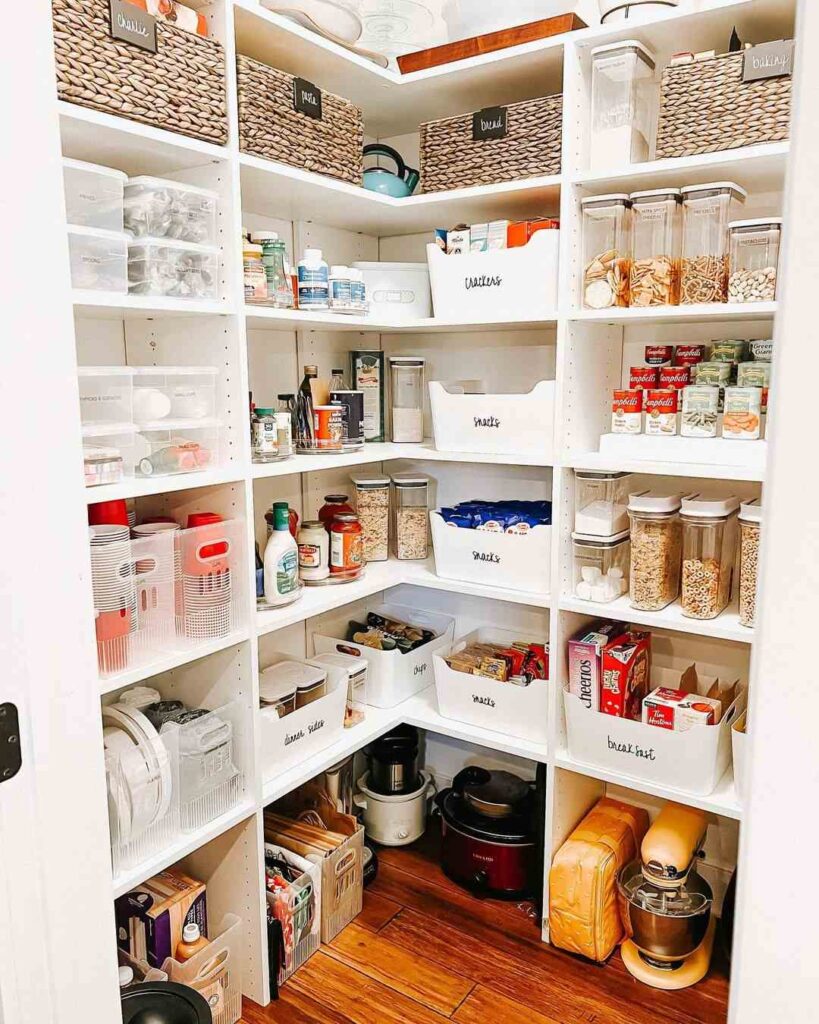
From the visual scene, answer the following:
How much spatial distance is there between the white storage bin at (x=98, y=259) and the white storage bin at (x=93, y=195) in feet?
0.08

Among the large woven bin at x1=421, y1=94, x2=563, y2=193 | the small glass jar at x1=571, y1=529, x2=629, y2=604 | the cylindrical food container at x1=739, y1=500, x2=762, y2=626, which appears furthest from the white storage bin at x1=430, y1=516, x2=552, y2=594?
the large woven bin at x1=421, y1=94, x2=563, y2=193

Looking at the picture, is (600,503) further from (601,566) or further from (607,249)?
(607,249)

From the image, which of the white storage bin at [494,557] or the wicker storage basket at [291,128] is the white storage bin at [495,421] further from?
the wicker storage basket at [291,128]

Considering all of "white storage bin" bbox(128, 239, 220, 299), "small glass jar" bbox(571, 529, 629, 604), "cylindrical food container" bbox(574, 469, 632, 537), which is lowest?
"small glass jar" bbox(571, 529, 629, 604)

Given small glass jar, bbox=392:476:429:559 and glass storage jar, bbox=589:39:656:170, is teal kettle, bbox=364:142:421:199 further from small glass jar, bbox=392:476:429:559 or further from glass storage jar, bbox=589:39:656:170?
small glass jar, bbox=392:476:429:559

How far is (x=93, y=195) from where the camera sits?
5.16ft

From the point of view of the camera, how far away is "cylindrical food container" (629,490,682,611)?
204 centimetres

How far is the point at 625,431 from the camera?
207 cm

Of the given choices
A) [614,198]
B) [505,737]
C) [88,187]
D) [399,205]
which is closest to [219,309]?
[88,187]

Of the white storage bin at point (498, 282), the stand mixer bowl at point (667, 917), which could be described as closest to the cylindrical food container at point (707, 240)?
the white storage bin at point (498, 282)

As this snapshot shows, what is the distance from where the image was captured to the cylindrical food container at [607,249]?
Result: 1991 millimetres

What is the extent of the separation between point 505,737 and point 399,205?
1504 mm

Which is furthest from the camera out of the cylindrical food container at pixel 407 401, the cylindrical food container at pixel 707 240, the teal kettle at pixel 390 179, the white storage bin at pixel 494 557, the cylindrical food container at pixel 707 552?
the cylindrical food container at pixel 407 401

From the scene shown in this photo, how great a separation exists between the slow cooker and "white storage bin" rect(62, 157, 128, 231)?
182 centimetres
